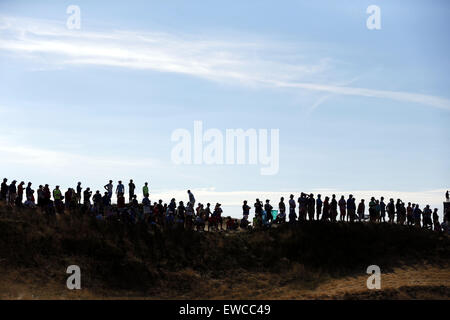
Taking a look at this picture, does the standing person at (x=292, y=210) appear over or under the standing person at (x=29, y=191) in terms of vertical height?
under

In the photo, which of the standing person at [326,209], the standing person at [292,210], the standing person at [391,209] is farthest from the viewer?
the standing person at [391,209]

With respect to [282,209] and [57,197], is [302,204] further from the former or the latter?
[57,197]

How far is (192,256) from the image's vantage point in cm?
3712

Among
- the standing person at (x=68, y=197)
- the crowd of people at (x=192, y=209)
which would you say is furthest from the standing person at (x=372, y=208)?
the standing person at (x=68, y=197)

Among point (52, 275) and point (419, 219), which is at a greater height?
point (419, 219)

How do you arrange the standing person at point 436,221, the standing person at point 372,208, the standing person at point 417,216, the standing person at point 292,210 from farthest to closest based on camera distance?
the standing person at point 417,216
the standing person at point 436,221
the standing person at point 372,208
the standing person at point 292,210

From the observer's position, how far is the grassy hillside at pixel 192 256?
32.8 meters

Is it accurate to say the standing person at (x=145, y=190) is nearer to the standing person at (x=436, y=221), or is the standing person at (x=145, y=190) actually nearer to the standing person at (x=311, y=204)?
the standing person at (x=311, y=204)

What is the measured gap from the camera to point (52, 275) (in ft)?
106

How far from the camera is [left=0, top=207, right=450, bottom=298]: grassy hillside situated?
108 ft

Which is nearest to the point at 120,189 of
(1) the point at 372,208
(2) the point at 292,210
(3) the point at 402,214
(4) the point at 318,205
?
(2) the point at 292,210
